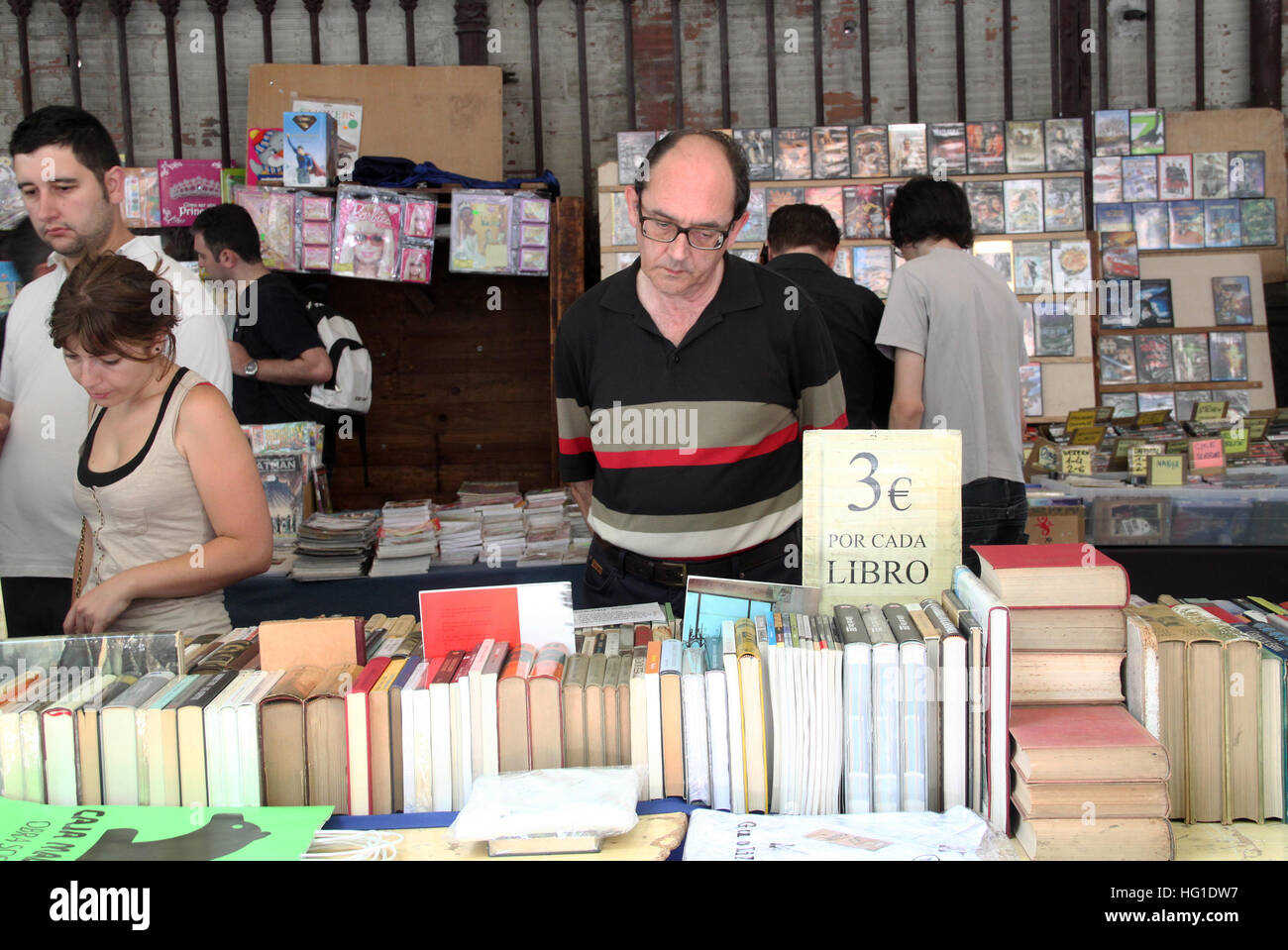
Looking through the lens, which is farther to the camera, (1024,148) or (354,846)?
(1024,148)

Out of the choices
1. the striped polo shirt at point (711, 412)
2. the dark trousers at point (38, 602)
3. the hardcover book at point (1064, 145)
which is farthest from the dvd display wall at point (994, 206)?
the dark trousers at point (38, 602)

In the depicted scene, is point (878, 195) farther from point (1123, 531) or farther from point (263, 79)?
point (263, 79)

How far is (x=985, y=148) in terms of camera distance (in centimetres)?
546

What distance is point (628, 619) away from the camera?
1.72m

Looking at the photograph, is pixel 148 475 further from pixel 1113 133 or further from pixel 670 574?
pixel 1113 133

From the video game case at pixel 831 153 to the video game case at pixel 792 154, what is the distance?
0.13 ft

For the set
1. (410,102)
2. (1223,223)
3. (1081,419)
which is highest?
(410,102)

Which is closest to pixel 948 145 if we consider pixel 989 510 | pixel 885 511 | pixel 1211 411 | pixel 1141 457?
pixel 1211 411

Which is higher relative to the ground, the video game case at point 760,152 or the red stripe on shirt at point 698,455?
the video game case at point 760,152

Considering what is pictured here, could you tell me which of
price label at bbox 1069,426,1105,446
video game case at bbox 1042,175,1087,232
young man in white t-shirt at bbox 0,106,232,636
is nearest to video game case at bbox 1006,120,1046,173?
video game case at bbox 1042,175,1087,232

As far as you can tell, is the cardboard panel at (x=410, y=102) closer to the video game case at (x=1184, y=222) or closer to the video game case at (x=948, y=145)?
the video game case at (x=948, y=145)

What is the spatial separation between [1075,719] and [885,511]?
16.8 inches

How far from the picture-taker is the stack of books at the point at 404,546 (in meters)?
3.74
